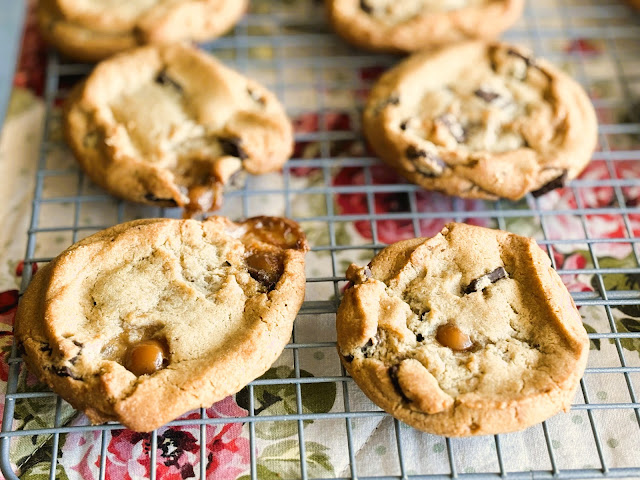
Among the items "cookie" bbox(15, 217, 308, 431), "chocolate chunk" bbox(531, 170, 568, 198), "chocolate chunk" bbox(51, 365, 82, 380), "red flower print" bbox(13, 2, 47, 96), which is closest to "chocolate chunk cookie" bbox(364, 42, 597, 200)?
"chocolate chunk" bbox(531, 170, 568, 198)

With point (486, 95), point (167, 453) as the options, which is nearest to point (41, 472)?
point (167, 453)

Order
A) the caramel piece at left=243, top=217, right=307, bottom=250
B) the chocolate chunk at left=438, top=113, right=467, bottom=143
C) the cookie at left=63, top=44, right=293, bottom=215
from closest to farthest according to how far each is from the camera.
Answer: the caramel piece at left=243, top=217, right=307, bottom=250 < the cookie at left=63, top=44, right=293, bottom=215 < the chocolate chunk at left=438, top=113, right=467, bottom=143

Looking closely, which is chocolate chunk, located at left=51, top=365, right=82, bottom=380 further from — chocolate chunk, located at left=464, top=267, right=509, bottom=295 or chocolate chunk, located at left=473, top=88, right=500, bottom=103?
chocolate chunk, located at left=473, top=88, right=500, bottom=103

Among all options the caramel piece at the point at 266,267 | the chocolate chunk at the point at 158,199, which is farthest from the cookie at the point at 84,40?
the caramel piece at the point at 266,267

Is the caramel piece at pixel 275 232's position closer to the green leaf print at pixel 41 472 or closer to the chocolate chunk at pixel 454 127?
the chocolate chunk at pixel 454 127

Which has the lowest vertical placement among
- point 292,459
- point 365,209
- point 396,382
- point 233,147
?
point 292,459

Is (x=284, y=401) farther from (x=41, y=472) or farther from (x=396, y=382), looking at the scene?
Answer: (x=41, y=472)
